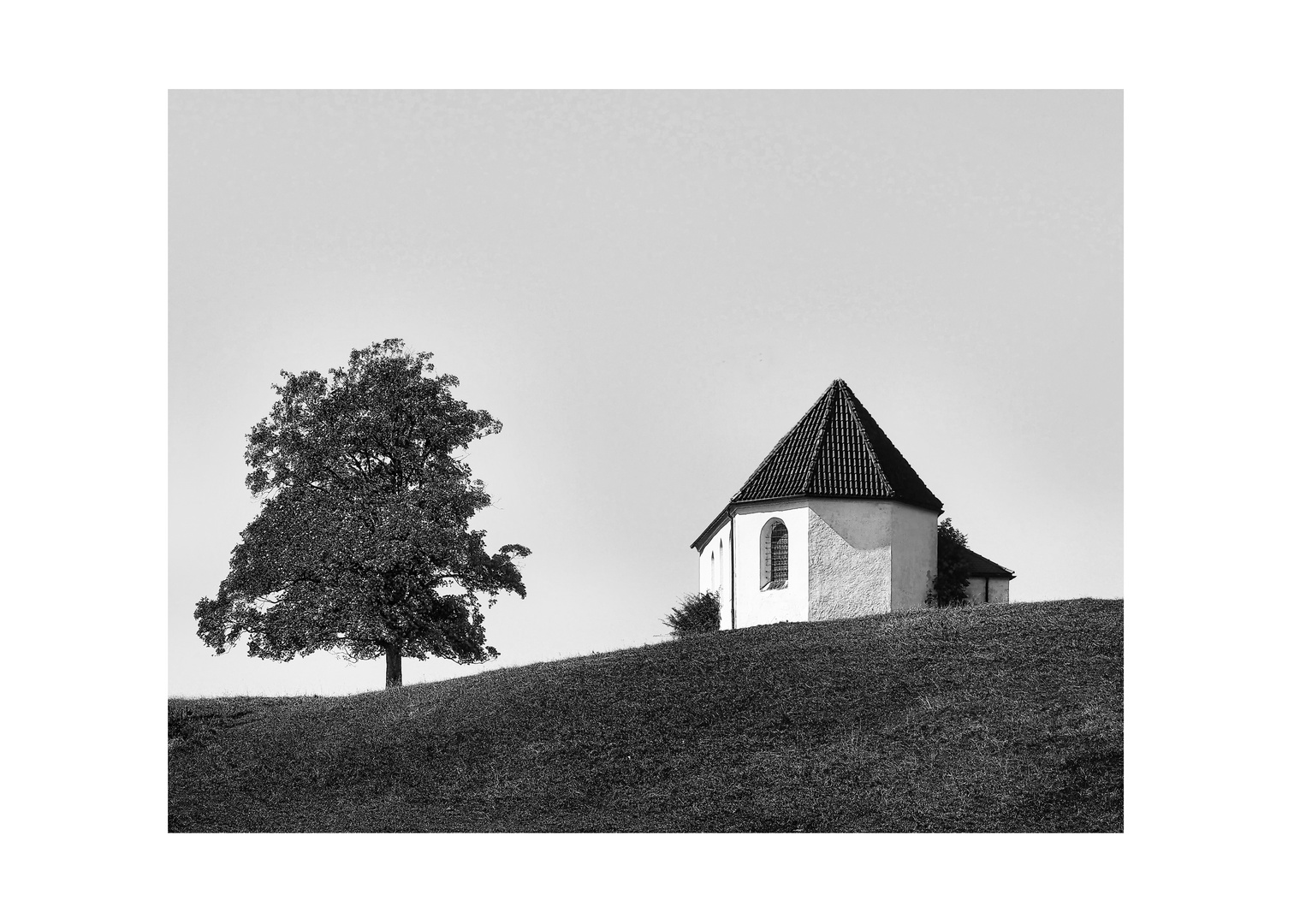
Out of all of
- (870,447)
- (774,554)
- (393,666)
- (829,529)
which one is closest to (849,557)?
(829,529)

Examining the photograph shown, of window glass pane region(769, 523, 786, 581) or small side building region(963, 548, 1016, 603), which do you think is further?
small side building region(963, 548, 1016, 603)

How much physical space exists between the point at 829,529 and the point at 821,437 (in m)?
2.79

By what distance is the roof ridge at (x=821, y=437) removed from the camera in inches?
1313

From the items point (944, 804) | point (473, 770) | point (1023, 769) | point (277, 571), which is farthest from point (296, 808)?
point (277, 571)

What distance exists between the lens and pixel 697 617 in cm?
3569

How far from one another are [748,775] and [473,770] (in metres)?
4.42

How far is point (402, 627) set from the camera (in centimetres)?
3259

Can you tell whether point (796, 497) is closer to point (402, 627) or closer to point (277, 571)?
point (402, 627)

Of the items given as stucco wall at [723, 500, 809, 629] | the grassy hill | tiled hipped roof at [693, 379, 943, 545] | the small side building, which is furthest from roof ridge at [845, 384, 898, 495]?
the grassy hill

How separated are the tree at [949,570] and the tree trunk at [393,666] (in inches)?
516

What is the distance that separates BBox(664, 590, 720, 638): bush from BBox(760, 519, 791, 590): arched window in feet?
8.00

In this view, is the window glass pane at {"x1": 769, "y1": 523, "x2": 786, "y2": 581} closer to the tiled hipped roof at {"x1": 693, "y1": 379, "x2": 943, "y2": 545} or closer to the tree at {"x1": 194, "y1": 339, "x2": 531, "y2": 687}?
the tiled hipped roof at {"x1": 693, "y1": 379, "x2": 943, "y2": 545}

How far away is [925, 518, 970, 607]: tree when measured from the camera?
3422 centimetres

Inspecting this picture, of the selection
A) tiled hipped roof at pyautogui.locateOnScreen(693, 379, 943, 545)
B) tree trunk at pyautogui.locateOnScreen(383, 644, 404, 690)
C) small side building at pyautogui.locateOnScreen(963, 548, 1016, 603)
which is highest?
tiled hipped roof at pyautogui.locateOnScreen(693, 379, 943, 545)
